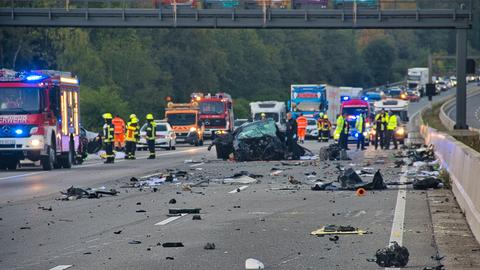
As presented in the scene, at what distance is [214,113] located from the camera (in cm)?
7312

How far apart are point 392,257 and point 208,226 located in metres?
4.69

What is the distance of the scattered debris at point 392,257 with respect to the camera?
1252 centimetres

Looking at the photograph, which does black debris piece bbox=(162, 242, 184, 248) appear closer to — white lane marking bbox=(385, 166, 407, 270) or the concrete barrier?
white lane marking bbox=(385, 166, 407, 270)

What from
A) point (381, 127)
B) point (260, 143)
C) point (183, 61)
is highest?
point (183, 61)

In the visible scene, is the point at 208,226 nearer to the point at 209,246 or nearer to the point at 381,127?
the point at 209,246

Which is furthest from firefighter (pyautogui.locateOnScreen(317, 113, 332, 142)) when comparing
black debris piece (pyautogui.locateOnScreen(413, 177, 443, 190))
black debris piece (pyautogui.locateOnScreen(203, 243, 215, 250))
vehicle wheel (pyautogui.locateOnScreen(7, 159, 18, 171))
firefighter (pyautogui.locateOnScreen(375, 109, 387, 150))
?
black debris piece (pyautogui.locateOnScreen(203, 243, 215, 250))

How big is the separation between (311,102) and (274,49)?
81984 millimetres

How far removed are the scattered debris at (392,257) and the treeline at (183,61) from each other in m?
67.1

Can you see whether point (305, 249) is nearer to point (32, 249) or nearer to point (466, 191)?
point (32, 249)

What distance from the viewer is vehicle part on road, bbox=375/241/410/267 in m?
12.5

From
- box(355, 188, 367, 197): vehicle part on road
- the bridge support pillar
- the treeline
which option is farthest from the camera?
the treeline

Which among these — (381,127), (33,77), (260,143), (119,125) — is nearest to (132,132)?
(260,143)

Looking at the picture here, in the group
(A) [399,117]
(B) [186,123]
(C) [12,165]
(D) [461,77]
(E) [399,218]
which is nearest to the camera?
(E) [399,218]

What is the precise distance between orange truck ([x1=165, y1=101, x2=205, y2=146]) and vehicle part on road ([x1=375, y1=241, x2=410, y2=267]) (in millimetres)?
53541
